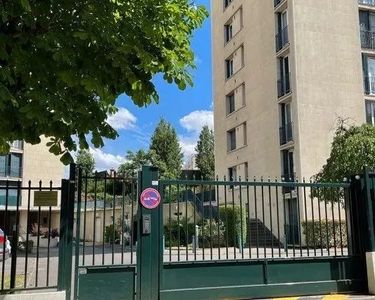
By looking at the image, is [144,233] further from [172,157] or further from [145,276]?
[172,157]

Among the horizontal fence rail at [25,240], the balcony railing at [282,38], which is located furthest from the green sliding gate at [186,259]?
the balcony railing at [282,38]

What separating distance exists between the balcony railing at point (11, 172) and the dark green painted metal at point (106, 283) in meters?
40.0

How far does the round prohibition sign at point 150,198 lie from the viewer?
8.85m

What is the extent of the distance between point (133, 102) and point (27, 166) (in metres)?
42.8

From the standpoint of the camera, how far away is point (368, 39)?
1205 inches

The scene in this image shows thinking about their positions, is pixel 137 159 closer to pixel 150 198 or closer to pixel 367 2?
pixel 367 2

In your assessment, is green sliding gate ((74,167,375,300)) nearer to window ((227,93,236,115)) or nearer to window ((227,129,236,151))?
window ((227,129,236,151))

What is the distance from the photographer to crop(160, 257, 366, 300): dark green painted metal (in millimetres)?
8898

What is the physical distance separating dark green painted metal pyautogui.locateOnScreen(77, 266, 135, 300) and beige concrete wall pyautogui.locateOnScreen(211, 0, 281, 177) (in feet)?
72.8

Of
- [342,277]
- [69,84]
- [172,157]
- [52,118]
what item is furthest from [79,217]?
[172,157]

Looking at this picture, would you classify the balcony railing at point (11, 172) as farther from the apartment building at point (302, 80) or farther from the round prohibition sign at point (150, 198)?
the round prohibition sign at point (150, 198)

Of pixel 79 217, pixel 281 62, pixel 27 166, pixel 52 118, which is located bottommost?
pixel 79 217

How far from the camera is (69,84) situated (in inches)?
263

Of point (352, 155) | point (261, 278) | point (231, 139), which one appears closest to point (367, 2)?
point (231, 139)
